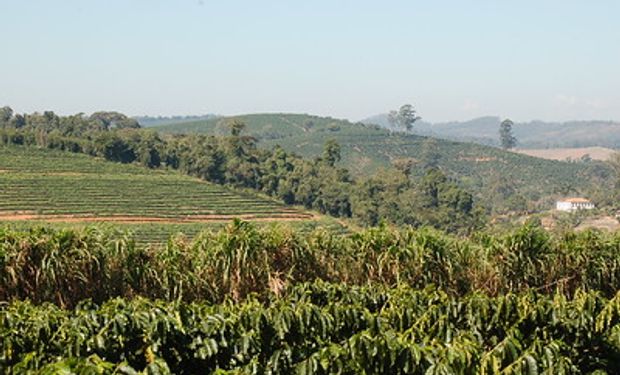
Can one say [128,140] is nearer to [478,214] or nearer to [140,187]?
[140,187]

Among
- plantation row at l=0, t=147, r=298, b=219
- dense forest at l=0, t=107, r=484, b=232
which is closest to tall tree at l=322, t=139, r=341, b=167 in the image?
dense forest at l=0, t=107, r=484, b=232

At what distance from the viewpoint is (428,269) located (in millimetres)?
11961

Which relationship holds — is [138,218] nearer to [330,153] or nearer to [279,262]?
[330,153]

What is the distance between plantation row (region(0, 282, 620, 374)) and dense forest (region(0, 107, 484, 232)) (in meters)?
56.4

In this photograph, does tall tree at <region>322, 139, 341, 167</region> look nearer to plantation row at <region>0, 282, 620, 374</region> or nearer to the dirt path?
the dirt path

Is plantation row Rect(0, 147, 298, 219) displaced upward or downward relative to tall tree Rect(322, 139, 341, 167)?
downward

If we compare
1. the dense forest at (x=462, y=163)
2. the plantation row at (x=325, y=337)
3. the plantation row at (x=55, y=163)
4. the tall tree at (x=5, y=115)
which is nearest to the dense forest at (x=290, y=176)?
the plantation row at (x=55, y=163)

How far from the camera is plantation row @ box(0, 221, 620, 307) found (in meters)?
10.5

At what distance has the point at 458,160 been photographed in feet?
502

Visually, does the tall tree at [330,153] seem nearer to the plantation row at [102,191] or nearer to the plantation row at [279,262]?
the plantation row at [102,191]

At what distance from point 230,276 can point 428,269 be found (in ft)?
10.6

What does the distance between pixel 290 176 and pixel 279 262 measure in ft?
196

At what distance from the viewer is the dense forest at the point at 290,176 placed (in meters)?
67.4

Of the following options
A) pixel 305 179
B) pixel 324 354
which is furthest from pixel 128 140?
pixel 324 354
